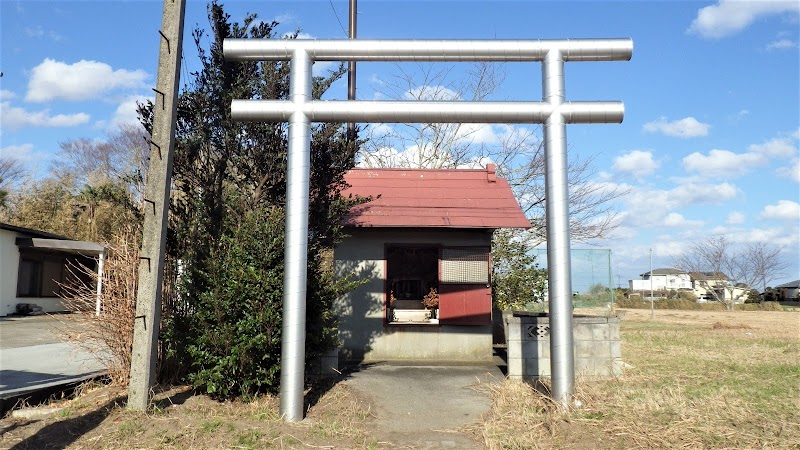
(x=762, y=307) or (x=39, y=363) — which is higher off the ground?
(x=762, y=307)

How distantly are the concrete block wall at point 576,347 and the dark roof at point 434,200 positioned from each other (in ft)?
7.50

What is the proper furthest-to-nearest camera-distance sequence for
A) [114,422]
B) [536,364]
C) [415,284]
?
[415,284] → [536,364] → [114,422]

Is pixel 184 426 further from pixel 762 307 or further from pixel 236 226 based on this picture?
pixel 762 307

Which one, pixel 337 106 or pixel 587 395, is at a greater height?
pixel 337 106

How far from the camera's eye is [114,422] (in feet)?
20.2

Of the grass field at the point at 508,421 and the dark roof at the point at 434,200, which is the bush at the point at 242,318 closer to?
the grass field at the point at 508,421

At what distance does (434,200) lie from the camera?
11.9 m

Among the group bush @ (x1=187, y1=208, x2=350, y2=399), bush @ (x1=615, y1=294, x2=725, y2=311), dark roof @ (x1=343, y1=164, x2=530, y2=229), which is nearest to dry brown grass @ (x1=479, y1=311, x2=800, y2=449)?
bush @ (x1=187, y1=208, x2=350, y2=399)

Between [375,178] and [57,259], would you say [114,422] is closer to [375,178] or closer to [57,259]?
[375,178]

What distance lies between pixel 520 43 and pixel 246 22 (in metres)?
4.06

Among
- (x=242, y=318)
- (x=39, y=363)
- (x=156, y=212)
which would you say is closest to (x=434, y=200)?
(x=242, y=318)

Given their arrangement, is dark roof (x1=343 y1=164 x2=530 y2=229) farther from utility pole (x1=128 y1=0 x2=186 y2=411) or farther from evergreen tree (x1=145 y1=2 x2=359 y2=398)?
utility pole (x1=128 y1=0 x2=186 y2=411)

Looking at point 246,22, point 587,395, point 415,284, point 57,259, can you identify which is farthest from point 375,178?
point 57,259

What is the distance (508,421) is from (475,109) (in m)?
3.72
